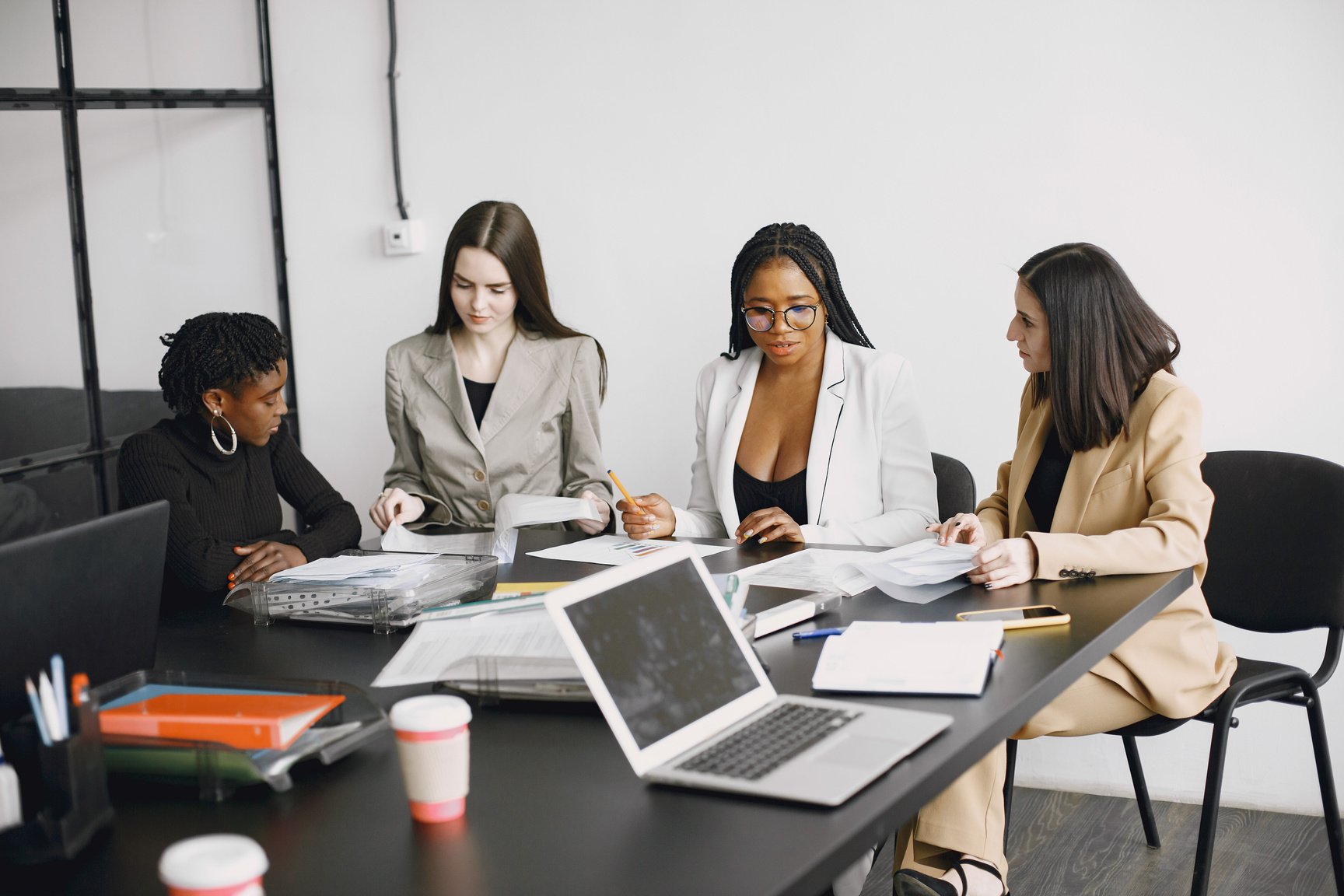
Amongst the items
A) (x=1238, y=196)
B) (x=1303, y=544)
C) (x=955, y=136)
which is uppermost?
(x=955, y=136)

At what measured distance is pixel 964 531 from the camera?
2037 millimetres

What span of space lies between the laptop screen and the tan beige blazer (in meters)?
0.73

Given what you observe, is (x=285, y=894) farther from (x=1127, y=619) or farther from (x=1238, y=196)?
(x=1238, y=196)

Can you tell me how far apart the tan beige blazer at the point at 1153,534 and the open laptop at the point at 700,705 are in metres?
0.70

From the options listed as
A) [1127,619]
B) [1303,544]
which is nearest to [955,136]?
[1303,544]

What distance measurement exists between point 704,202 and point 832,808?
7.92ft

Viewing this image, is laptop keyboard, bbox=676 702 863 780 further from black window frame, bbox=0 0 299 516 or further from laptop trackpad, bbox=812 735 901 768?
black window frame, bbox=0 0 299 516

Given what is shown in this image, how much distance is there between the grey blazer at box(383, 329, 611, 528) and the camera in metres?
2.85

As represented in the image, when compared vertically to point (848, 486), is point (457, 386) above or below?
above

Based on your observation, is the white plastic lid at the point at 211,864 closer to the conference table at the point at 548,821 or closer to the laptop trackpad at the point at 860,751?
the conference table at the point at 548,821

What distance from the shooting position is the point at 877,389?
8.29 ft

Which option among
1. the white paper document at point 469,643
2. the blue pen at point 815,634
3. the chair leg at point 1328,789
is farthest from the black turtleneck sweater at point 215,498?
the chair leg at point 1328,789

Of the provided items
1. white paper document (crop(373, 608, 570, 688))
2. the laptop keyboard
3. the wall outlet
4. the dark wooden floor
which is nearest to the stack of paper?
white paper document (crop(373, 608, 570, 688))

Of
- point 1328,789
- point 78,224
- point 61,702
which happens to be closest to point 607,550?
point 61,702
